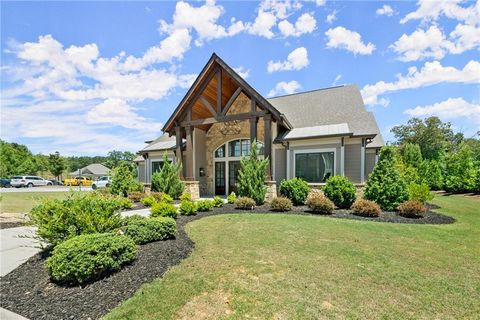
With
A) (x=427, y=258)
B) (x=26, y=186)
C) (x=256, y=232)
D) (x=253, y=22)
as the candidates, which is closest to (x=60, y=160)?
(x=26, y=186)

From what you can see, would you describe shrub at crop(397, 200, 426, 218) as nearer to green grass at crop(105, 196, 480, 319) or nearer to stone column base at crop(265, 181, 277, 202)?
green grass at crop(105, 196, 480, 319)

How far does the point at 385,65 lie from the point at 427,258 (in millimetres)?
11693

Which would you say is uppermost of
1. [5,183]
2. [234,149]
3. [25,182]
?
[234,149]

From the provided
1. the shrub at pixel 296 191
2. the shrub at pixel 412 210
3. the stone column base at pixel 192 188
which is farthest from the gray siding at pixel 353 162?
the stone column base at pixel 192 188

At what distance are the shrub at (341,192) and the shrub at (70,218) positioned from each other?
9.09m

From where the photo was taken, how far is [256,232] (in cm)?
699

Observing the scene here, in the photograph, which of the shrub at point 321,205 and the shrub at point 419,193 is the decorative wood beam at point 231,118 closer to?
the shrub at point 321,205

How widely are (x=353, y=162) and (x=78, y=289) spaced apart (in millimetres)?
12725

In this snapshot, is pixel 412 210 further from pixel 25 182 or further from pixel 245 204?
pixel 25 182

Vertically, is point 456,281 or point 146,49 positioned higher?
point 146,49

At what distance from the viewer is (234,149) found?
57.5ft

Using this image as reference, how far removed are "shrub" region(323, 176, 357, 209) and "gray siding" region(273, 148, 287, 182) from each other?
3.65 metres

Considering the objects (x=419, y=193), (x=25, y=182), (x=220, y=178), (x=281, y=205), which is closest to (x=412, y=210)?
(x=419, y=193)

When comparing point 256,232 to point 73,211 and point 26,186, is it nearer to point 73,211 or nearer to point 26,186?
point 73,211
